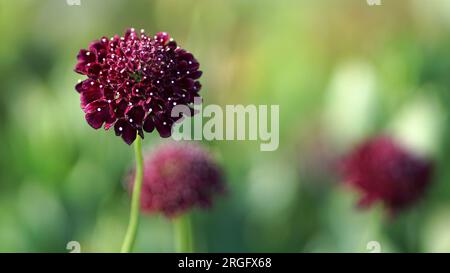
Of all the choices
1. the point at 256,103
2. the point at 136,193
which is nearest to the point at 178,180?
the point at 136,193

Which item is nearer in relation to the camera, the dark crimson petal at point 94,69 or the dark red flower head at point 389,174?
the dark crimson petal at point 94,69

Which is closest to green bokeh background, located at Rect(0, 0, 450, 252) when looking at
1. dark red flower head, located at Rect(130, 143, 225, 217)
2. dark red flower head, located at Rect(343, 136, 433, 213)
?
dark red flower head, located at Rect(343, 136, 433, 213)

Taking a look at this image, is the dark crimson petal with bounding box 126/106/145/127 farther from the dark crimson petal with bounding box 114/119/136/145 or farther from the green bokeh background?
the green bokeh background

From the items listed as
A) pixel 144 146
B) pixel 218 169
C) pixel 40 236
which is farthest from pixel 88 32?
pixel 218 169

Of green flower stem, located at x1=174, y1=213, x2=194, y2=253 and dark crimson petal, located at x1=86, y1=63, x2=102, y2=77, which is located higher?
dark crimson petal, located at x1=86, y1=63, x2=102, y2=77

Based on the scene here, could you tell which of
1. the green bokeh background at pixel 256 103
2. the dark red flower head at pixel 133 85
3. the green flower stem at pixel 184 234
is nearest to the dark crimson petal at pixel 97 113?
the dark red flower head at pixel 133 85

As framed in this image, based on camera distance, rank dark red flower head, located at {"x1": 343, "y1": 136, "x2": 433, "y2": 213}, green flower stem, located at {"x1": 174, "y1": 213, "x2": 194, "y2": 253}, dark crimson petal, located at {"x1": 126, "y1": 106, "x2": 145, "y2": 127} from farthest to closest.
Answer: dark red flower head, located at {"x1": 343, "y1": 136, "x2": 433, "y2": 213} < green flower stem, located at {"x1": 174, "y1": 213, "x2": 194, "y2": 253} < dark crimson petal, located at {"x1": 126, "y1": 106, "x2": 145, "y2": 127}

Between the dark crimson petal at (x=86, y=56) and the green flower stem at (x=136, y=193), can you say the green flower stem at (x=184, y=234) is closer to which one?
the green flower stem at (x=136, y=193)
